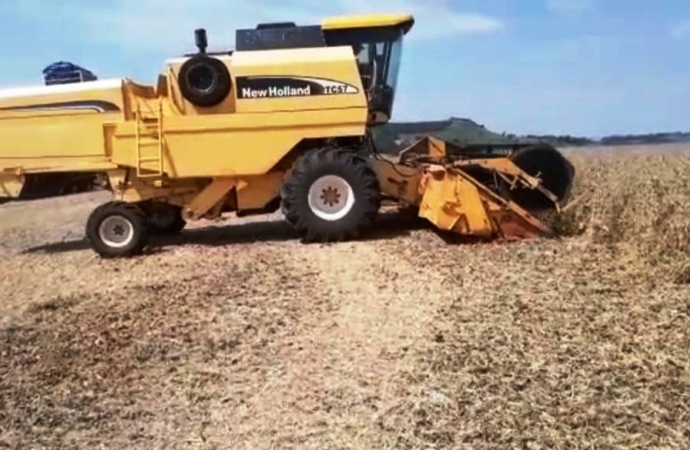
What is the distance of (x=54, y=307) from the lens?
25.8 feet

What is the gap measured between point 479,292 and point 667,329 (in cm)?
165

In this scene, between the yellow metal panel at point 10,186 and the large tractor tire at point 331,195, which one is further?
the yellow metal panel at point 10,186

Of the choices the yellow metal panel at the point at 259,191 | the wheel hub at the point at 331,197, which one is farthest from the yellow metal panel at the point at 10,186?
the wheel hub at the point at 331,197

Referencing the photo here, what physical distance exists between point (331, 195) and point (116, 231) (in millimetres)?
2359

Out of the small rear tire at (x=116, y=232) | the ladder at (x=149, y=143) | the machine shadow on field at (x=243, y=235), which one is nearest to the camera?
the small rear tire at (x=116, y=232)

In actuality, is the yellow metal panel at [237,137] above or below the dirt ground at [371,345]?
above

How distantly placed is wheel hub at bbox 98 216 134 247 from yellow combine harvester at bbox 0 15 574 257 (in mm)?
12

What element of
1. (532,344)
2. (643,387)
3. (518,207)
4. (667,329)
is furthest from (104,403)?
(518,207)

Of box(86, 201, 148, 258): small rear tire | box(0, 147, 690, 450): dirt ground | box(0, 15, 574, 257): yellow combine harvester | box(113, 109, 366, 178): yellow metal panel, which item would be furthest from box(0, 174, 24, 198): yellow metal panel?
box(0, 147, 690, 450): dirt ground

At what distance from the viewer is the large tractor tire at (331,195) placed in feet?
34.0

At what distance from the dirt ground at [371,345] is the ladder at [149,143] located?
1.17 meters

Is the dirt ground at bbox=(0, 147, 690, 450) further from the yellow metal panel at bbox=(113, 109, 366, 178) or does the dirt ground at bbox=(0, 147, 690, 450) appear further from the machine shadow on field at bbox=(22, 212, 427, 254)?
the yellow metal panel at bbox=(113, 109, 366, 178)

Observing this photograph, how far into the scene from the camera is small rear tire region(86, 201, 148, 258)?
10.6 meters

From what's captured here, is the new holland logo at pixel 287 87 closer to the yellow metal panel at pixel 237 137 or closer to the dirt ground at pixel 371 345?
the yellow metal panel at pixel 237 137
